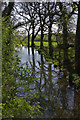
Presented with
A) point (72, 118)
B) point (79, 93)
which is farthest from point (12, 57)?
point (79, 93)

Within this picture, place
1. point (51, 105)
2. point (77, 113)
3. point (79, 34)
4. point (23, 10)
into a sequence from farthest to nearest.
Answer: point (23, 10) < point (79, 34) < point (51, 105) < point (77, 113)

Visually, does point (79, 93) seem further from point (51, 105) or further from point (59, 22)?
Result: point (59, 22)

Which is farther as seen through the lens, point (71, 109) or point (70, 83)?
point (70, 83)

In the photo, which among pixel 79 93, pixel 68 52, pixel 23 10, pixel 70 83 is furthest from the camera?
pixel 23 10

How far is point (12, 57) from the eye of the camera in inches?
113

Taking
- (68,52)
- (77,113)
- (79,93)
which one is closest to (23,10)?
(68,52)

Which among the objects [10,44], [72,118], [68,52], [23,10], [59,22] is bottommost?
[72,118]

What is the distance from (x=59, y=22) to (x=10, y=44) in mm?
5607

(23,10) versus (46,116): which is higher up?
(23,10)

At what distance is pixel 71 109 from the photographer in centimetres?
464

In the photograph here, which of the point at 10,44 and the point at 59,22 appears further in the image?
the point at 59,22

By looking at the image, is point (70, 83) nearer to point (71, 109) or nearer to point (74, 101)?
point (74, 101)

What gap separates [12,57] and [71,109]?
2.84 meters

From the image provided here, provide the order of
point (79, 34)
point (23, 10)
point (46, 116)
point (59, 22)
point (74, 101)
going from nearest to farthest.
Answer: point (46, 116), point (74, 101), point (79, 34), point (59, 22), point (23, 10)
